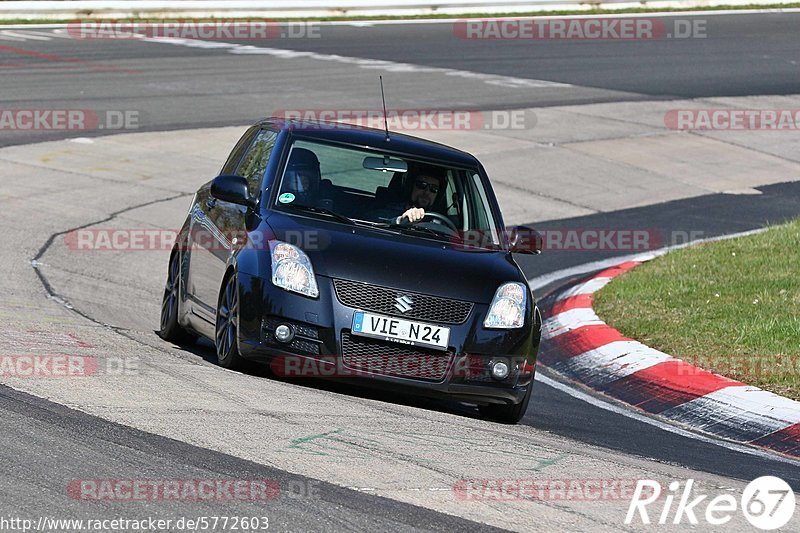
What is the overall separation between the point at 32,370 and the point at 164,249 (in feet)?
21.2

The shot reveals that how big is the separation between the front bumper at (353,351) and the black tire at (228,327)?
11 cm

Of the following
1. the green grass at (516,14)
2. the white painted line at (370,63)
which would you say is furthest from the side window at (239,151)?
the green grass at (516,14)

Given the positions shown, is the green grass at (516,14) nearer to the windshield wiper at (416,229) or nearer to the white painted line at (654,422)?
the white painted line at (654,422)

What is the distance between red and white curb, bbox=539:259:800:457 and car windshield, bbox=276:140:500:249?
145cm

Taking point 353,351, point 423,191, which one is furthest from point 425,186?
point 353,351

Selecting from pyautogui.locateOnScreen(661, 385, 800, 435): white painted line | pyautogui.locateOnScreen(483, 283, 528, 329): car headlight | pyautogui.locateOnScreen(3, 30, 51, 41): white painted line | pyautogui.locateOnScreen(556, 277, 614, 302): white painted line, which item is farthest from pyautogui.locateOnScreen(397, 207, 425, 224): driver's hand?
pyautogui.locateOnScreen(3, 30, 51, 41): white painted line

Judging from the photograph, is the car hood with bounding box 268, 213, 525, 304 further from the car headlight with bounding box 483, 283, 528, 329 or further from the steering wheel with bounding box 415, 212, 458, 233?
the steering wheel with bounding box 415, 212, 458, 233

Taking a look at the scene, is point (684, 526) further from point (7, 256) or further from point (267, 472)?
point (7, 256)

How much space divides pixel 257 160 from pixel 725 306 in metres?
3.93

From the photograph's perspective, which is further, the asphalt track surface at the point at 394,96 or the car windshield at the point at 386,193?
the car windshield at the point at 386,193

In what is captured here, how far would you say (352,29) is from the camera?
103 feet

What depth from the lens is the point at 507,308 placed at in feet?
25.5

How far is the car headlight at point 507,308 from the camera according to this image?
303 inches

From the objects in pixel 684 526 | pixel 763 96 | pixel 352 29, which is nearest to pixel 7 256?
pixel 684 526
